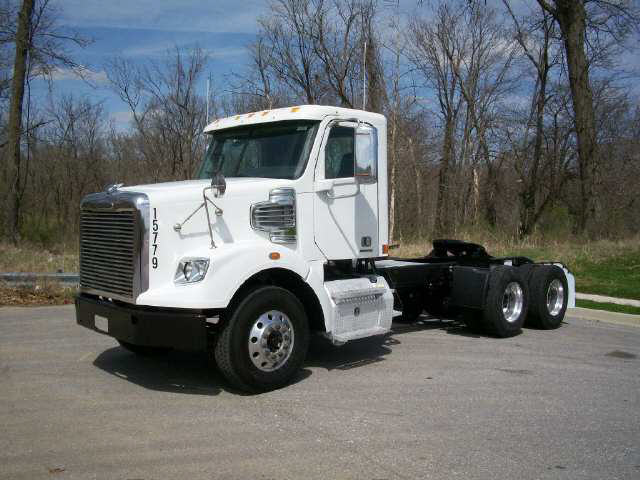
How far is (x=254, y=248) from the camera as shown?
19.9 ft

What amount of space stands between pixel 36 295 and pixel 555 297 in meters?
8.72

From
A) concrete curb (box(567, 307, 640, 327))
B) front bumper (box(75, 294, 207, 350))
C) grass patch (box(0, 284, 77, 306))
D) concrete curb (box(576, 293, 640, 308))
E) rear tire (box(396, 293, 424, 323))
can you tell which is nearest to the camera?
front bumper (box(75, 294, 207, 350))

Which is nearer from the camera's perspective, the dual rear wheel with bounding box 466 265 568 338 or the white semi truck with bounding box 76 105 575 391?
the white semi truck with bounding box 76 105 575 391

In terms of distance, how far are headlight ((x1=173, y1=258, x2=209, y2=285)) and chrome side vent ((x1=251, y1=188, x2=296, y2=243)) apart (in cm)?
80

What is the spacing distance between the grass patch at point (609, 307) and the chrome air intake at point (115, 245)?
874cm

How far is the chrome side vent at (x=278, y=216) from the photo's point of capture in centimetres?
645

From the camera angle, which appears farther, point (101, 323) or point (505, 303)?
point (505, 303)

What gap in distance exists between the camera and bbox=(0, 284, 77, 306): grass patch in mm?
10945

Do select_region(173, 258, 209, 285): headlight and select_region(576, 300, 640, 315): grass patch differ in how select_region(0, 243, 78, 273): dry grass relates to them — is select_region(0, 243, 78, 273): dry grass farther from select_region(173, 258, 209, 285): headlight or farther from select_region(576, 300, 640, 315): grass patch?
select_region(576, 300, 640, 315): grass patch

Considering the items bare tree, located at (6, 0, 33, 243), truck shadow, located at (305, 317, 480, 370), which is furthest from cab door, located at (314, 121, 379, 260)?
bare tree, located at (6, 0, 33, 243)

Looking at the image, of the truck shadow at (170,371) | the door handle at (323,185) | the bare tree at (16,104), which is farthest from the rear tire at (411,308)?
the bare tree at (16,104)

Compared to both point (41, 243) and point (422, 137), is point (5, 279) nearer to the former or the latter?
point (41, 243)

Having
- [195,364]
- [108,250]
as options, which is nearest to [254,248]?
[108,250]

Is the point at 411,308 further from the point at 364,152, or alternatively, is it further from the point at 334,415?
the point at 334,415
